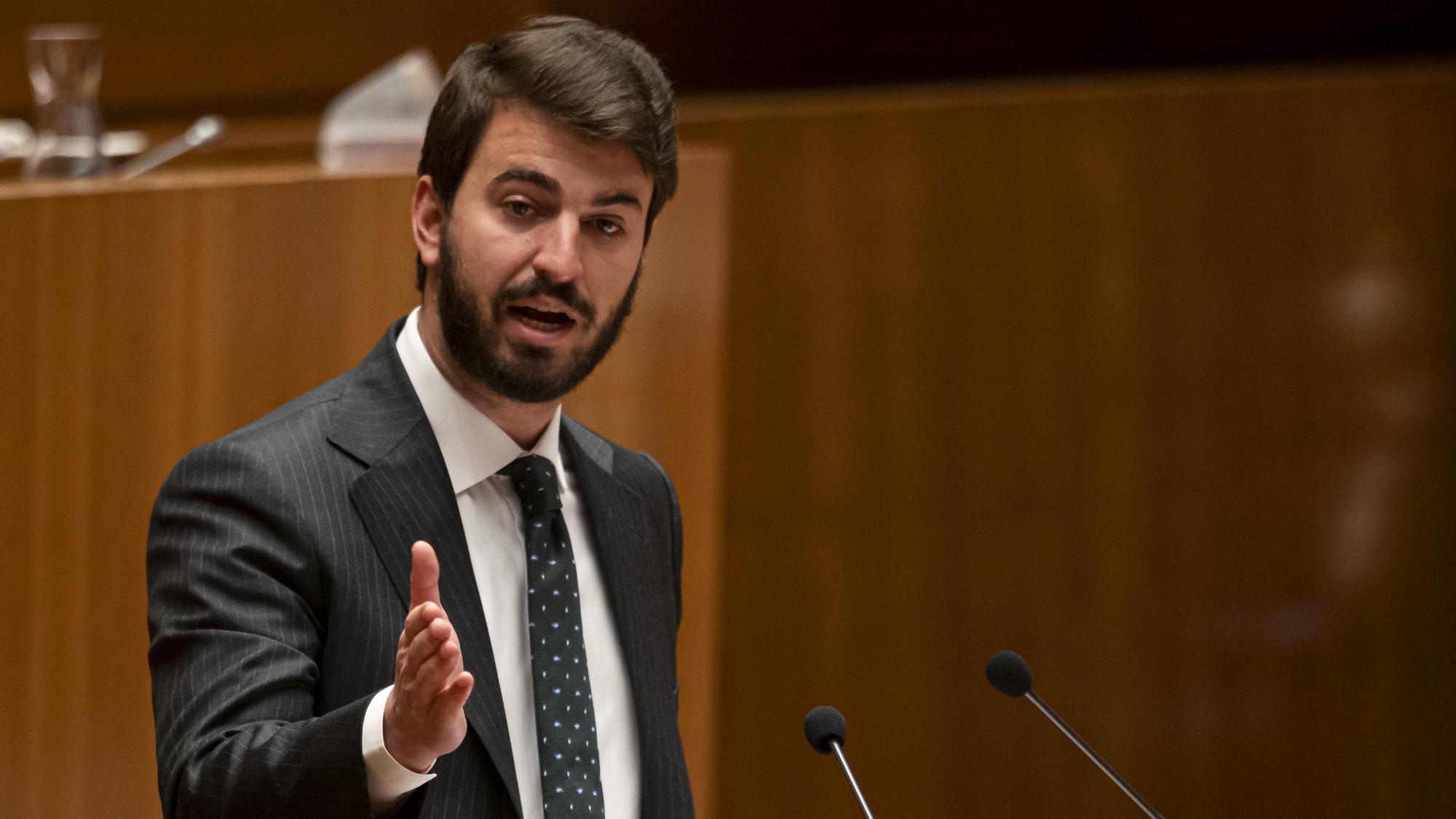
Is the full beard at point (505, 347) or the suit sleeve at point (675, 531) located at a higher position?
the full beard at point (505, 347)

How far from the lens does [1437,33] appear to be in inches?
114

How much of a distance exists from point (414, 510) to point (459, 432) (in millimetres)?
99

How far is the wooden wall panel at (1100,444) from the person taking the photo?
2.79 m

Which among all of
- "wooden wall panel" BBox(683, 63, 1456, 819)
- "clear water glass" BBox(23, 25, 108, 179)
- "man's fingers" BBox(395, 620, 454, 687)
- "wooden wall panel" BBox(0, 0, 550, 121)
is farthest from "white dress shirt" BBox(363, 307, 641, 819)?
"wooden wall panel" BBox(0, 0, 550, 121)

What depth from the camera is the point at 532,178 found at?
4.12 ft

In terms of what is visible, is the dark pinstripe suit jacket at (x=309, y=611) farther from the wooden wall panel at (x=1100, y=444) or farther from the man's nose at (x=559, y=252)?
the wooden wall panel at (x=1100, y=444)

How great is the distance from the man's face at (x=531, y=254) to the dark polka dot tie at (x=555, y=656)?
0.09 m

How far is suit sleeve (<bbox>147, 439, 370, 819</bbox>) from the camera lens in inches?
39.5

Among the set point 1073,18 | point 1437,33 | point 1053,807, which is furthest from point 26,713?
point 1437,33

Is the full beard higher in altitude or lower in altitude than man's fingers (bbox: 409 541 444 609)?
higher

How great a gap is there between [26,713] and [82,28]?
2.20 metres

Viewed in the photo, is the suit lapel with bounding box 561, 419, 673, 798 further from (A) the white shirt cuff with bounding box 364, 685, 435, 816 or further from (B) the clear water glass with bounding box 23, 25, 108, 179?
(B) the clear water glass with bounding box 23, 25, 108, 179

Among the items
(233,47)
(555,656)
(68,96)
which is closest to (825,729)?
(555,656)

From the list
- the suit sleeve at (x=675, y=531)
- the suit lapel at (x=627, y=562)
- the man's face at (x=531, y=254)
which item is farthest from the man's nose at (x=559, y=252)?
the suit sleeve at (x=675, y=531)
